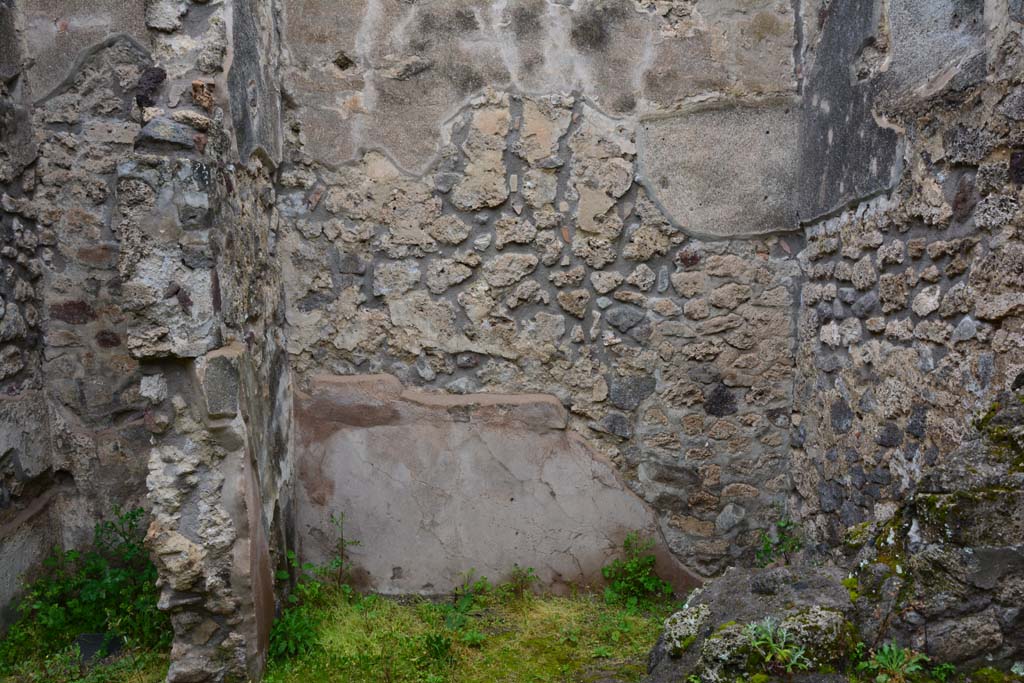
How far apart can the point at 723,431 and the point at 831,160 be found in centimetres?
138

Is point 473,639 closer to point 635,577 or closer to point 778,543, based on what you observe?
point 635,577

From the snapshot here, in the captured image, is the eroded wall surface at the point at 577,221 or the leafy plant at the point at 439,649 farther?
the eroded wall surface at the point at 577,221

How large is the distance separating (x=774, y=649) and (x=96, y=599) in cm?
299

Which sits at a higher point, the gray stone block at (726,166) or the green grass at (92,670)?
the gray stone block at (726,166)

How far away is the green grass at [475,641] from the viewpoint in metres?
3.05

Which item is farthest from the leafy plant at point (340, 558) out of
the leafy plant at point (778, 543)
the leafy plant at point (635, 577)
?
the leafy plant at point (778, 543)

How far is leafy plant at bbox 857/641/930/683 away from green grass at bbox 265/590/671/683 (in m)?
1.15

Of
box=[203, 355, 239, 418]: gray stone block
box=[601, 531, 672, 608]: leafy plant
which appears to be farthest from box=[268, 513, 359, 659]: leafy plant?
box=[601, 531, 672, 608]: leafy plant

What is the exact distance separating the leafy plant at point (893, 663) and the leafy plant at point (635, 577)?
198cm

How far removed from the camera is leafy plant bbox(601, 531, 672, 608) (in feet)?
12.3

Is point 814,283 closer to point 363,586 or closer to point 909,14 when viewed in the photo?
point 909,14

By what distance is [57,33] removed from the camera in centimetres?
345

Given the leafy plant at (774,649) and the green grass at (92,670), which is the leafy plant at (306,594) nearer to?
the green grass at (92,670)

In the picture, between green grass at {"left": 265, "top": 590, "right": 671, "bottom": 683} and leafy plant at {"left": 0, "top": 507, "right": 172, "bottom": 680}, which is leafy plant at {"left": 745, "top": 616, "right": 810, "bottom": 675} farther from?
leafy plant at {"left": 0, "top": 507, "right": 172, "bottom": 680}
